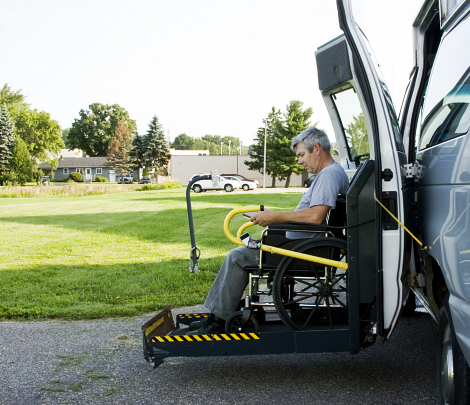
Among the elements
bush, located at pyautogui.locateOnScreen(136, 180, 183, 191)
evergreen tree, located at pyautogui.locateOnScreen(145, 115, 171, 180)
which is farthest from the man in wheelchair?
evergreen tree, located at pyautogui.locateOnScreen(145, 115, 171, 180)

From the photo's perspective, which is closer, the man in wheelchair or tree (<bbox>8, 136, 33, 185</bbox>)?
the man in wheelchair

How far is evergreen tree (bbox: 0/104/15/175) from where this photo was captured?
52222 millimetres

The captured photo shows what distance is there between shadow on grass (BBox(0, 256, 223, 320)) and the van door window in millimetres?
2438

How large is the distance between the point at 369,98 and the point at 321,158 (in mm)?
846

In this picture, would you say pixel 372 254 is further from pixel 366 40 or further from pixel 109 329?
pixel 109 329

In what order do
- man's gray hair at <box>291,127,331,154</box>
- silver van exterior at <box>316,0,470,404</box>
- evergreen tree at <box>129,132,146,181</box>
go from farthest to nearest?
evergreen tree at <box>129,132,146,181</box> → man's gray hair at <box>291,127,331,154</box> → silver van exterior at <box>316,0,470,404</box>

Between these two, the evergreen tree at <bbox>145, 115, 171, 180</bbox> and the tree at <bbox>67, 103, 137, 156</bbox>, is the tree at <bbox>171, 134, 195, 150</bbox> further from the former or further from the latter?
the evergreen tree at <bbox>145, 115, 171, 180</bbox>

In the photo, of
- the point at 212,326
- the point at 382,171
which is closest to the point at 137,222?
the point at 212,326

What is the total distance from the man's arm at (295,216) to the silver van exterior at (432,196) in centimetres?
37

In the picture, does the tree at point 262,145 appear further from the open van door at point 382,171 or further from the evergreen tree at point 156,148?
the open van door at point 382,171

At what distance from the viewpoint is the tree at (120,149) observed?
83.6m

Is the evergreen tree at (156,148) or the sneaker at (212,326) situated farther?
the evergreen tree at (156,148)

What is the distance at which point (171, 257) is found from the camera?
8.55 meters

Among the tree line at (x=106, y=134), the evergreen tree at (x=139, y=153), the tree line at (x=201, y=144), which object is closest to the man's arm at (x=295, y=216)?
the evergreen tree at (x=139, y=153)
